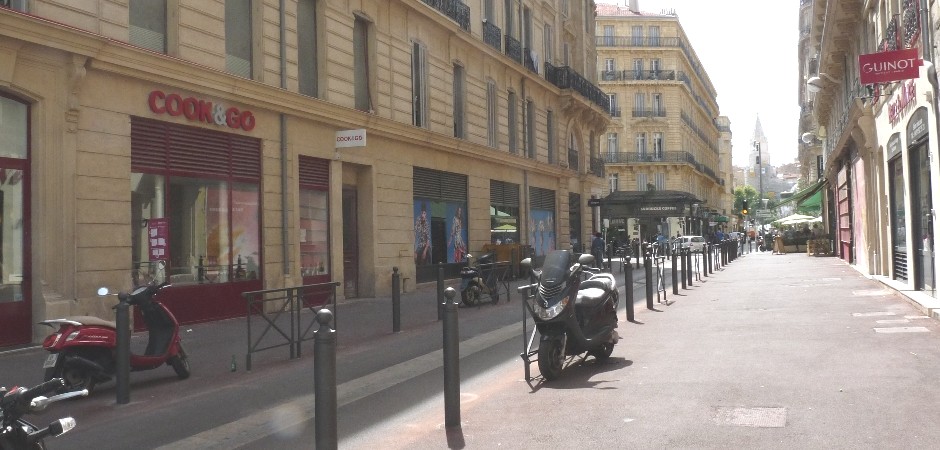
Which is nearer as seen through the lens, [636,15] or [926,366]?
[926,366]

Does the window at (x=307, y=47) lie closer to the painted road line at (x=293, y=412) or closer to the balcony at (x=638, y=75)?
the painted road line at (x=293, y=412)

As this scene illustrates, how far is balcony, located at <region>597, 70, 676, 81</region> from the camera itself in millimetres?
64250

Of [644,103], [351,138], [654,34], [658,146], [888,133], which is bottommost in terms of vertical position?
[888,133]

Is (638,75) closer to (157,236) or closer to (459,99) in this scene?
(459,99)

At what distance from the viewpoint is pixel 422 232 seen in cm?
2141

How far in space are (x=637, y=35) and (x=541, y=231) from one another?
4041cm

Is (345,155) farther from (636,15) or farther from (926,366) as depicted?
(636,15)

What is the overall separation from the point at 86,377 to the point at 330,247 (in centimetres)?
962

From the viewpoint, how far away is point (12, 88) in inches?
407

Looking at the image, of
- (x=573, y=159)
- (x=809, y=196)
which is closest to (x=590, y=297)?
(x=573, y=159)

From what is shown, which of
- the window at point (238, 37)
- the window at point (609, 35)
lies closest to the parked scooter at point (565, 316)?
the window at point (238, 37)

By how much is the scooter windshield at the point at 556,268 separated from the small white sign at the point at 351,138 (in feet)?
30.4

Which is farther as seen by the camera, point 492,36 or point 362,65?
point 492,36

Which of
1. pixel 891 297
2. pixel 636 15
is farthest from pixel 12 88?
pixel 636 15
